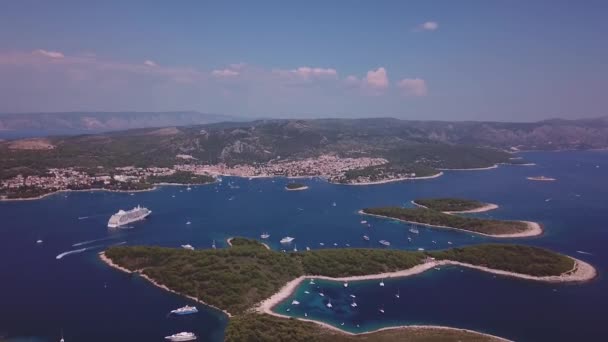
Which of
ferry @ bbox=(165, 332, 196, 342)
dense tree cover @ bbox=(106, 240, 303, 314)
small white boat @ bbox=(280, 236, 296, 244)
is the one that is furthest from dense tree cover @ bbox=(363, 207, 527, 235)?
ferry @ bbox=(165, 332, 196, 342)

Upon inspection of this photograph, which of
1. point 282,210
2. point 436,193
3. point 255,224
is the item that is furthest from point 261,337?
point 436,193

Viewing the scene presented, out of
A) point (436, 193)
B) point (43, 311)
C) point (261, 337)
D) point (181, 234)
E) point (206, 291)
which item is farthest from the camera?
point (436, 193)

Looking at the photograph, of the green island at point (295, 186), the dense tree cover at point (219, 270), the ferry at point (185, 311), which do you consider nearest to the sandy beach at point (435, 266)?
the dense tree cover at point (219, 270)

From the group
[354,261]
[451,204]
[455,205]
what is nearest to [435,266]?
[354,261]

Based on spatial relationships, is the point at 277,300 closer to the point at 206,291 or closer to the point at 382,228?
the point at 206,291

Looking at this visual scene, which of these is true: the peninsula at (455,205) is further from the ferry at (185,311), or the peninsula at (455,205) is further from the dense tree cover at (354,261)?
the ferry at (185,311)
